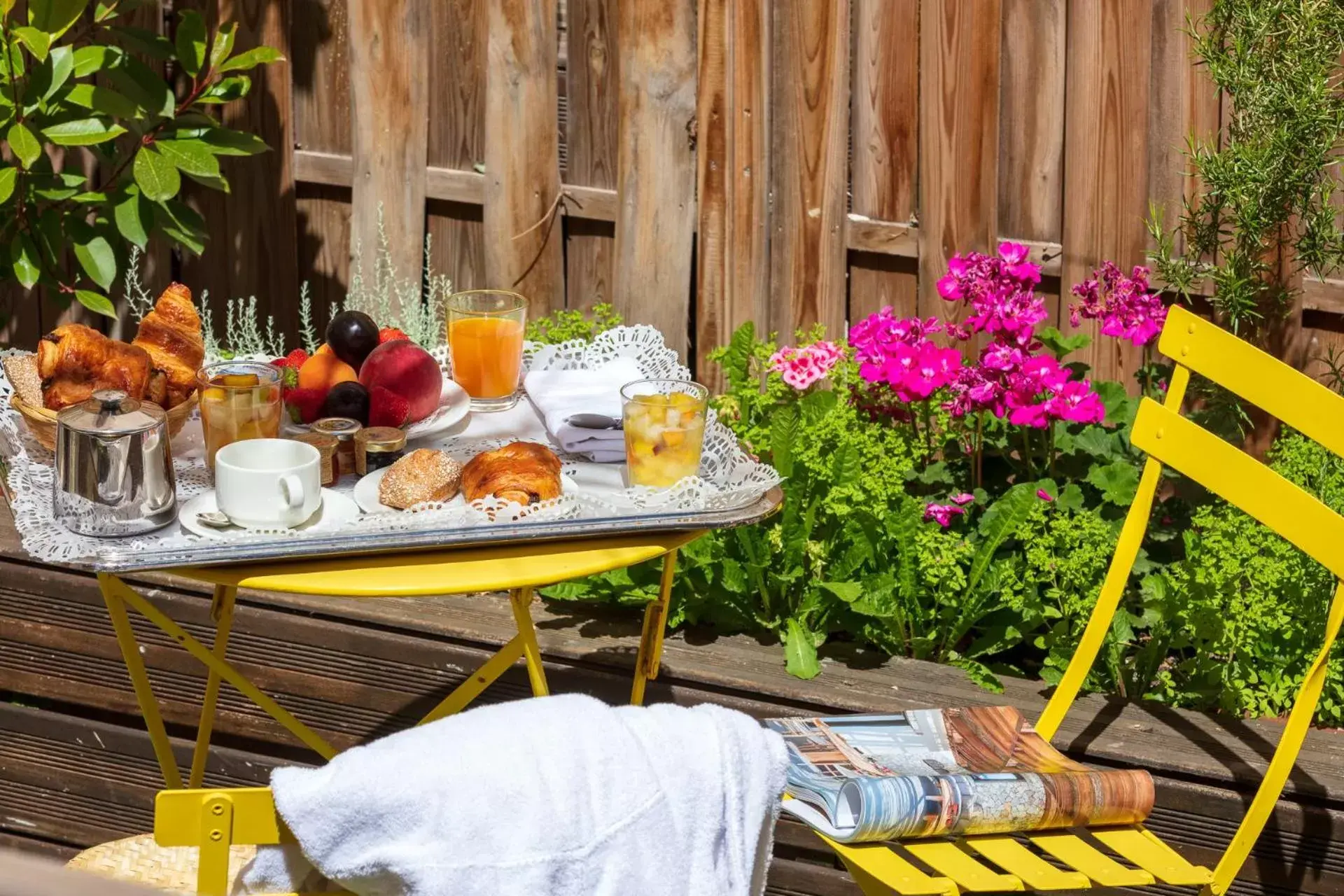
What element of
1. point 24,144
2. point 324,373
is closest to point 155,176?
point 24,144

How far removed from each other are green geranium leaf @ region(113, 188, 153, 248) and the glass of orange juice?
1.46m

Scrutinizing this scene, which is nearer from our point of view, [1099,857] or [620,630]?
[1099,857]

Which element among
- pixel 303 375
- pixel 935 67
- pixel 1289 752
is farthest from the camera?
pixel 935 67

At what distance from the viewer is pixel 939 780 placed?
2086mm

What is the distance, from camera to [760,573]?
3090 mm

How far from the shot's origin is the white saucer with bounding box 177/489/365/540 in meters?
1.94

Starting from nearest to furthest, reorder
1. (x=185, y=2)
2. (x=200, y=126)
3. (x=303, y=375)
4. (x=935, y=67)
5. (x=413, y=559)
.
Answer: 1. (x=413, y=559)
2. (x=303, y=375)
3. (x=935, y=67)
4. (x=200, y=126)
5. (x=185, y=2)

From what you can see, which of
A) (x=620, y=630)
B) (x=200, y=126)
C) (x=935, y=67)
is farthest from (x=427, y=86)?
(x=620, y=630)

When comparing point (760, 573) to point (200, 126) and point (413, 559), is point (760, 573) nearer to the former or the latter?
point (413, 559)

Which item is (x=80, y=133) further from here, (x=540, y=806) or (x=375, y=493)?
(x=540, y=806)

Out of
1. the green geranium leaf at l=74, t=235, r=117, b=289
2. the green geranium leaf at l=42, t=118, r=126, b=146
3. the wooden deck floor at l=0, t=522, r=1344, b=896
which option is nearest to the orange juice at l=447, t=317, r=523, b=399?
the wooden deck floor at l=0, t=522, r=1344, b=896

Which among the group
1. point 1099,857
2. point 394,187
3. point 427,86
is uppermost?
point 427,86

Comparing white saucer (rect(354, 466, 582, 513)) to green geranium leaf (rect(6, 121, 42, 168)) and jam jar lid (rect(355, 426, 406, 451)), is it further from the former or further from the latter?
green geranium leaf (rect(6, 121, 42, 168))

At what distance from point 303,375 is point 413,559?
56 centimetres
